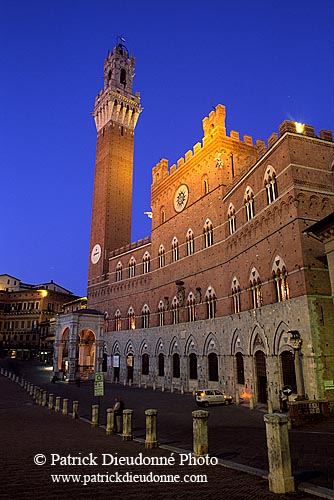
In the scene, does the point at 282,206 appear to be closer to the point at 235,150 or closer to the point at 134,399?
the point at 235,150

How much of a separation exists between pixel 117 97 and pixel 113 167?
11.3 meters

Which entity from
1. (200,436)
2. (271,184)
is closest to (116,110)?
(271,184)

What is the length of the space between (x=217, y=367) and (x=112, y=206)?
28.1m

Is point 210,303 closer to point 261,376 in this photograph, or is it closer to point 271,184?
point 261,376

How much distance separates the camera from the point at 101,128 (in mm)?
53469

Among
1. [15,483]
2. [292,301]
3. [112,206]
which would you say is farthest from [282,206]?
[112,206]

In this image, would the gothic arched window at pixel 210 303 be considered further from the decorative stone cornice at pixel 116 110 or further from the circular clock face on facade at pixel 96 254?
the decorative stone cornice at pixel 116 110

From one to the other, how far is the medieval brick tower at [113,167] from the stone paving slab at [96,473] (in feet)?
118

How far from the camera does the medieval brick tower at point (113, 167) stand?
4725cm

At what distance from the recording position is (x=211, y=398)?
21.6 m

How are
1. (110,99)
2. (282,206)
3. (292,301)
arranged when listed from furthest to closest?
1. (110,99)
2. (282,206)
3. (292,301)

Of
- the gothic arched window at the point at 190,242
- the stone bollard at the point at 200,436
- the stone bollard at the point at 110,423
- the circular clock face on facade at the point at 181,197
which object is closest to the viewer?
the stone bollard at the point at 200,436


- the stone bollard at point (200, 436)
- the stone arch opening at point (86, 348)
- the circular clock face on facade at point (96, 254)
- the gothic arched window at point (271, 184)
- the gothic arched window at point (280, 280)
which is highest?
the circular clock face on facade at point (96, 254)

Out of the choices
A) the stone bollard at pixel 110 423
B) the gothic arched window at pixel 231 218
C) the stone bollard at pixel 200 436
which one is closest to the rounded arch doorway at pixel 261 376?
the gothic arched window at pixel 231 218
